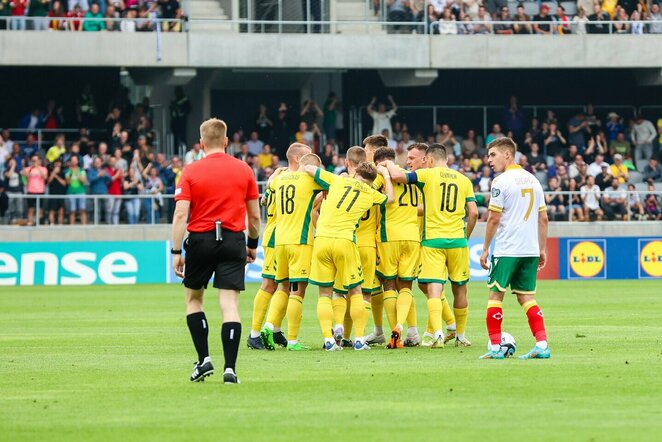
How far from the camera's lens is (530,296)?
13.3 metres

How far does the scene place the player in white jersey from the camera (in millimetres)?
13148

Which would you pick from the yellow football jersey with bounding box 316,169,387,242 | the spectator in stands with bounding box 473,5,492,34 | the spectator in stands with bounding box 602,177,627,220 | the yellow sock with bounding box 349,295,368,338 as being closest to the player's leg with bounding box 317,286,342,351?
the yellow sock with bounding box 349,295,368,338

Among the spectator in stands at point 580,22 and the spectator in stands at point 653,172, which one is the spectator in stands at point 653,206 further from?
the spectator in stands at point 580,22

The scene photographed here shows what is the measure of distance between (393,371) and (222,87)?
1236 inches

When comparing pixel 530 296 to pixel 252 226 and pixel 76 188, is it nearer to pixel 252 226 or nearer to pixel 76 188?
pixel 252 226

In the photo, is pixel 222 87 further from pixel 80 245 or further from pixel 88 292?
pixel 88 292

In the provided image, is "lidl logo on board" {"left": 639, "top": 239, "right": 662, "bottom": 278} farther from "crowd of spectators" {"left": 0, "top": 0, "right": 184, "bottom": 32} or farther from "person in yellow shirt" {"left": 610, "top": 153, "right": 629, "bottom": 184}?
"crowd of spectators" {"left": 0, "top": 0, "right": 184, "bottom": 32}

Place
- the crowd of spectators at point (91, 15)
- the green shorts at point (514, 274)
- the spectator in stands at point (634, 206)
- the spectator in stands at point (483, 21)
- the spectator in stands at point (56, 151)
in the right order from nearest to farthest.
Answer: the green shorts at point (514, 274) < the spectator in stands at point (56, 151) < the spectator in stands at point (634, 206) < the crowd of spectators at point (91, 15) < the spectator in stands at point (483, 21)

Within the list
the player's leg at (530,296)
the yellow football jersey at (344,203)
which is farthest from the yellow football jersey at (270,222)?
the player's leg at (530,296)

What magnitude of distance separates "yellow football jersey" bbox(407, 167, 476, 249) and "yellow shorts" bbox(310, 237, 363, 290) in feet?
3.15

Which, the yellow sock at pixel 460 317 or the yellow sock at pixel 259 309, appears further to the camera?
the yellow sock at pixel 259 309

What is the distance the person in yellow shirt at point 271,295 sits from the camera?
15156mm

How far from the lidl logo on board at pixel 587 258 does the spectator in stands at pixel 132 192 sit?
1130 cm

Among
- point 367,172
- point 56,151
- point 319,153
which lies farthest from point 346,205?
point 319,153
